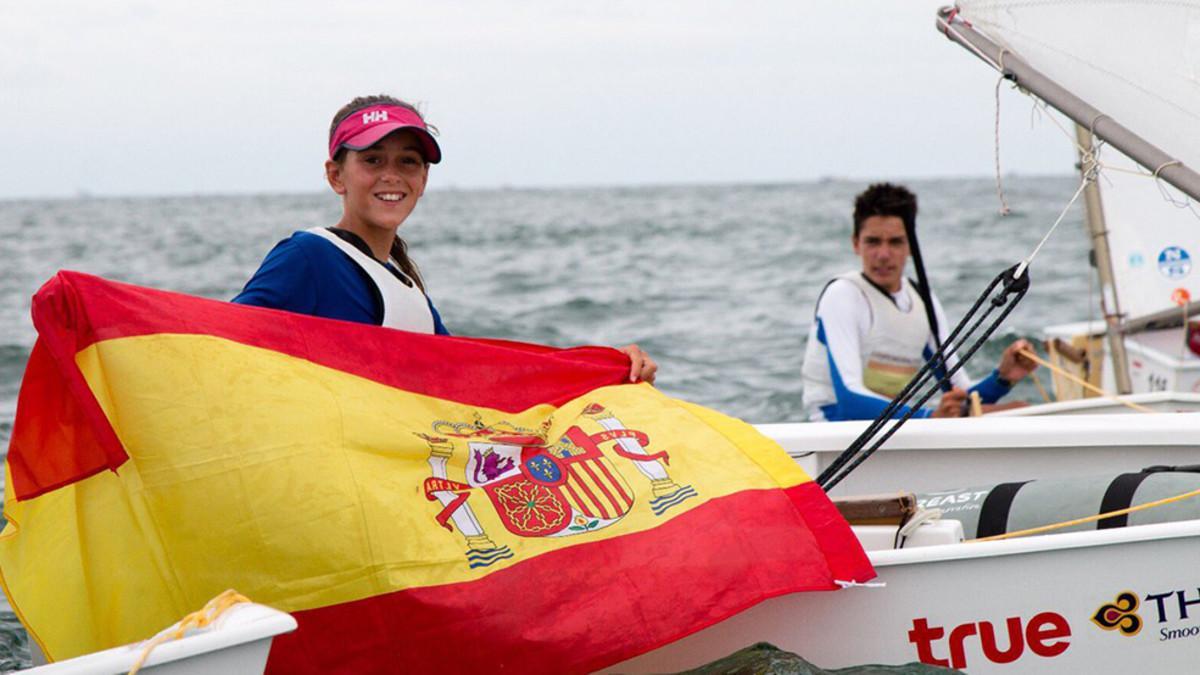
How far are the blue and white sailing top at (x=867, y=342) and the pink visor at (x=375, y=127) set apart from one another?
233 cm

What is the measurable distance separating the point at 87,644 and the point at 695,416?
51.4 inches

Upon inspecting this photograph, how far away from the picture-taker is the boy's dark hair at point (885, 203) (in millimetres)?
4809

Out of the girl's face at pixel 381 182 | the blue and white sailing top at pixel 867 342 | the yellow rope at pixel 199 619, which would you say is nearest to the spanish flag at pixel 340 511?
the yellow rope at pixel 199 619

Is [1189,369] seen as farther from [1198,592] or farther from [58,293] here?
[58,293]

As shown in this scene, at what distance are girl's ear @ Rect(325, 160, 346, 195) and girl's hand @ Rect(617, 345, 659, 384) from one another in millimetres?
718

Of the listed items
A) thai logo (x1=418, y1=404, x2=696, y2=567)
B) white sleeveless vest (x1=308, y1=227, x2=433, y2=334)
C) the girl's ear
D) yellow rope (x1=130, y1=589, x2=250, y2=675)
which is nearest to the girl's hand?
thai logo (x1=418, y1=404, x2=696, y2=567)

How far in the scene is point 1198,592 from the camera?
2869 millimetres

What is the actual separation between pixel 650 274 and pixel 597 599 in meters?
16.1

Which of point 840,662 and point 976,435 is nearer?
point 840,662

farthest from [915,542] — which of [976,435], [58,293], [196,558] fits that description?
[58,293]

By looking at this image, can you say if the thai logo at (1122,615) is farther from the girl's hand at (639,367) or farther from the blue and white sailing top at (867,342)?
the blue and white sailing top at (867,342)

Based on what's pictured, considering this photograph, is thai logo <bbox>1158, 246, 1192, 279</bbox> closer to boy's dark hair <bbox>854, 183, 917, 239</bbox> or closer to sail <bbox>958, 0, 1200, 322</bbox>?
boy's dark hair <bbox>854, 183, 917, 239</bbox>

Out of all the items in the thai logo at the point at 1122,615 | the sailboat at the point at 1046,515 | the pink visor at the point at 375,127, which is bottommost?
the thai logo at the point at 1122,615

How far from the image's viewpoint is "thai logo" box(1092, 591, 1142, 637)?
2.87m
